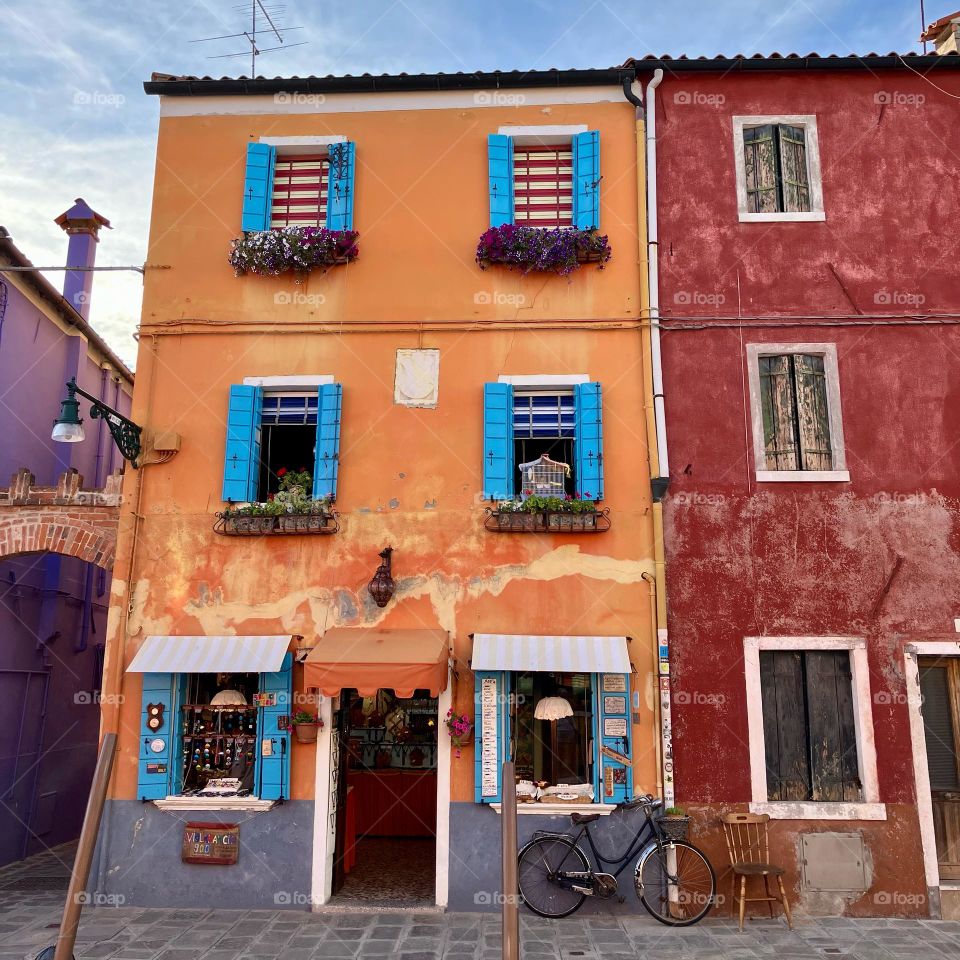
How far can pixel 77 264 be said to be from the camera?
1443 centimetres

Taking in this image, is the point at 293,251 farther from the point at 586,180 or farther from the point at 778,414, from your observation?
the point at 778,414

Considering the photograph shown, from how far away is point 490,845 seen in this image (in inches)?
353

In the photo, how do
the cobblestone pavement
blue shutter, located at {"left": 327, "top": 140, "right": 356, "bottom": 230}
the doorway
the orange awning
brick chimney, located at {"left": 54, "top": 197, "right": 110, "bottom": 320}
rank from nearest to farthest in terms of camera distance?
the cobblestone pavement, the orange awning, the doorway, blue shutter, located at {"left": 327, "top": 140, "right": 356, "bottom": 230}, brick chimney, located at {"left": 54, "top": 197, "right": 110, "bottom": 320}

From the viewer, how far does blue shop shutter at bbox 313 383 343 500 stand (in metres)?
9.85

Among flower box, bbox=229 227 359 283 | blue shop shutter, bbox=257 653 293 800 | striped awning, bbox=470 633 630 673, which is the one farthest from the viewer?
flower box, bbox=229 227 359 283

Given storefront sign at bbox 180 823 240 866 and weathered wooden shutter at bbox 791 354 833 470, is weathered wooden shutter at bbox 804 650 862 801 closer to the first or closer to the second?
weathered wooden shutter at bbox 791 354 833 470

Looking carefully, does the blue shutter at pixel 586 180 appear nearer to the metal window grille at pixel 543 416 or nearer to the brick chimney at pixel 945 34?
the metal window grille at pixel 543 416

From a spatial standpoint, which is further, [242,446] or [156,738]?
[242,446]

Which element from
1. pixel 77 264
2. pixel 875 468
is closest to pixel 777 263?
pixel 875 468

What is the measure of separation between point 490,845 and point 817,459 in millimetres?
5832

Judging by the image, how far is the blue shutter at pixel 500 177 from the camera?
1044cm

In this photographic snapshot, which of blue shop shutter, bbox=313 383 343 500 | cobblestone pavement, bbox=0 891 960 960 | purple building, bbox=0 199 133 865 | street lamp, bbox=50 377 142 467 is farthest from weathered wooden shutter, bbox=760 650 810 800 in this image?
purple building, bbox=0 199 133 865

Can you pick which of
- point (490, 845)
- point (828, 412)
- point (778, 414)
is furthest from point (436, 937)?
point (828, 412)

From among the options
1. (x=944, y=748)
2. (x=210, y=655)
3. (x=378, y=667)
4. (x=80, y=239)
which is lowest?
(x=944, y=748)
